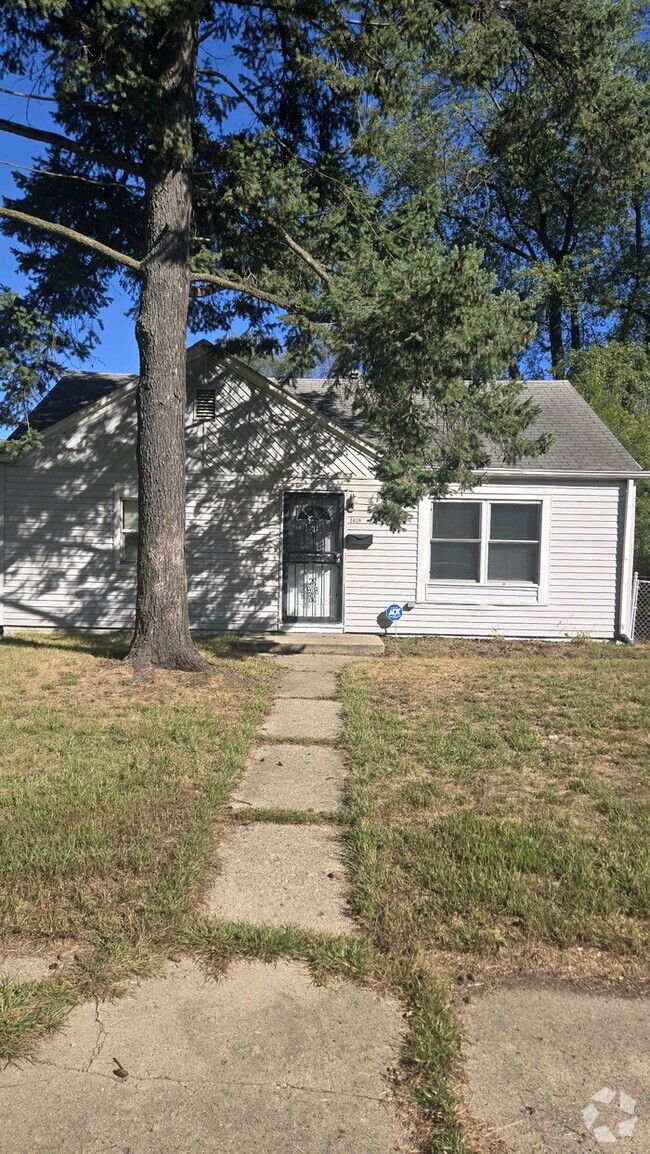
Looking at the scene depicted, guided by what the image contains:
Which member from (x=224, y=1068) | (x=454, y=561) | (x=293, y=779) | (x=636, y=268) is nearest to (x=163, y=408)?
(x=293, y=779)

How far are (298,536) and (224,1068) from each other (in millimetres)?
9659

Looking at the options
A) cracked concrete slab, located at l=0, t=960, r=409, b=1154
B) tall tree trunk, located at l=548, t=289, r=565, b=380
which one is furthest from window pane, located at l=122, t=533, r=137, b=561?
tall tree trunk, located at l=548, t=289, r=565, b=380

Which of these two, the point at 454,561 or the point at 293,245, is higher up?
the point at 293,245

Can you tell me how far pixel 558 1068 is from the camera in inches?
97.7

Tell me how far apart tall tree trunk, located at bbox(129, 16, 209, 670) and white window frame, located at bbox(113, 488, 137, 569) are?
3.29 m

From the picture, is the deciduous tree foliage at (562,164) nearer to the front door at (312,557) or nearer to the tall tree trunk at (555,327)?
the tall tree trunk at (555,327)

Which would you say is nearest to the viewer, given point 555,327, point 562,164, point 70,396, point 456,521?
point 456,521

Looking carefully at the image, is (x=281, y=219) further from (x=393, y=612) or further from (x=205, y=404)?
(x=393, y=612)

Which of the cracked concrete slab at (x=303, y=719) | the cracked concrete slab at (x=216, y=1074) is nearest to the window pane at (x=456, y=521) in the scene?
the cracked concrete slab at (x=303, y=719)

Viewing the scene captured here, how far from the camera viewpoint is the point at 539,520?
1197cm

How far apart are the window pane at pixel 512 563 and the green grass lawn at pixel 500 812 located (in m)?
3.54

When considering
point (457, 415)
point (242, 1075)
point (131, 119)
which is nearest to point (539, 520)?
point (457, 415)

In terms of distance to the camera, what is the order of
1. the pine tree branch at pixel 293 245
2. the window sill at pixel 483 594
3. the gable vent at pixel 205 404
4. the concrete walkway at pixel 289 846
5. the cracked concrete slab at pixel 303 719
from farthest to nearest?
the window sill at pixel 483 594 → the gable vent at pixel 205 404 → the pine tree branch at pixel 293 245 → the cracked concrete slab at pixel 303 719 → the concrete walkway at pixel 289 846

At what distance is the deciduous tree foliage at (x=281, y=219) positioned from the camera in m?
7.43
